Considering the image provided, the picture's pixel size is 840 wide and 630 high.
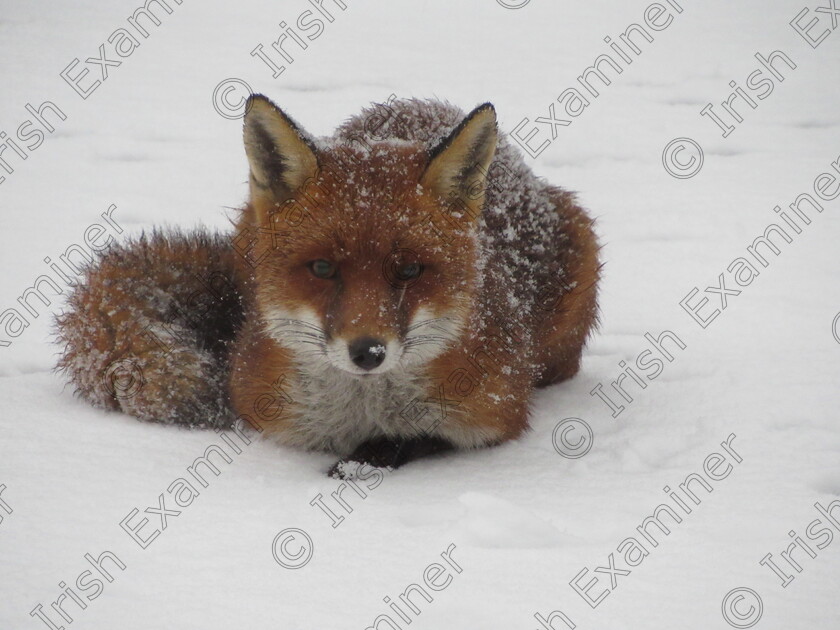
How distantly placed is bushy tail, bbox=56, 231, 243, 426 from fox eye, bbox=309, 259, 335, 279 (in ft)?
3.73

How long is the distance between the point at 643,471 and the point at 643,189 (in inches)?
183

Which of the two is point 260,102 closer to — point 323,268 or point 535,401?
point 323,268

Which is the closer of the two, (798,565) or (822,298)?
(798,565)

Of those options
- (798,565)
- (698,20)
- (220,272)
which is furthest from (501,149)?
(698,20)

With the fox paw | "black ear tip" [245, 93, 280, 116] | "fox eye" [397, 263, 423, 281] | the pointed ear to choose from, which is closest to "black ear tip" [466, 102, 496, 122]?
the pointed ear

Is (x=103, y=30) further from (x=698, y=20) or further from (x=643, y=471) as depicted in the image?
(x=643, y=471)

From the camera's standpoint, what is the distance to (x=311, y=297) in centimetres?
338

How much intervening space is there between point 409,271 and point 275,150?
0.80 meters

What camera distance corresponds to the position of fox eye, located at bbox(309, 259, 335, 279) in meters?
3.33

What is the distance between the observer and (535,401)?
4.79 m

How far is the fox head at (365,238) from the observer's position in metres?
3.26

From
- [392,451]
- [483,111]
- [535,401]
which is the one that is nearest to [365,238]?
[483,111]

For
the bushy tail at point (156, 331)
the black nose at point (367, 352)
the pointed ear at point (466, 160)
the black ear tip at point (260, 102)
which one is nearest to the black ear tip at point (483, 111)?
the pointed ear at point (466, 160)

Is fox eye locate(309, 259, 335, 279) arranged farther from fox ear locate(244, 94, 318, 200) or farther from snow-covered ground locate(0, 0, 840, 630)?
snow-covered ground locate(0, 0, 840, 630)
